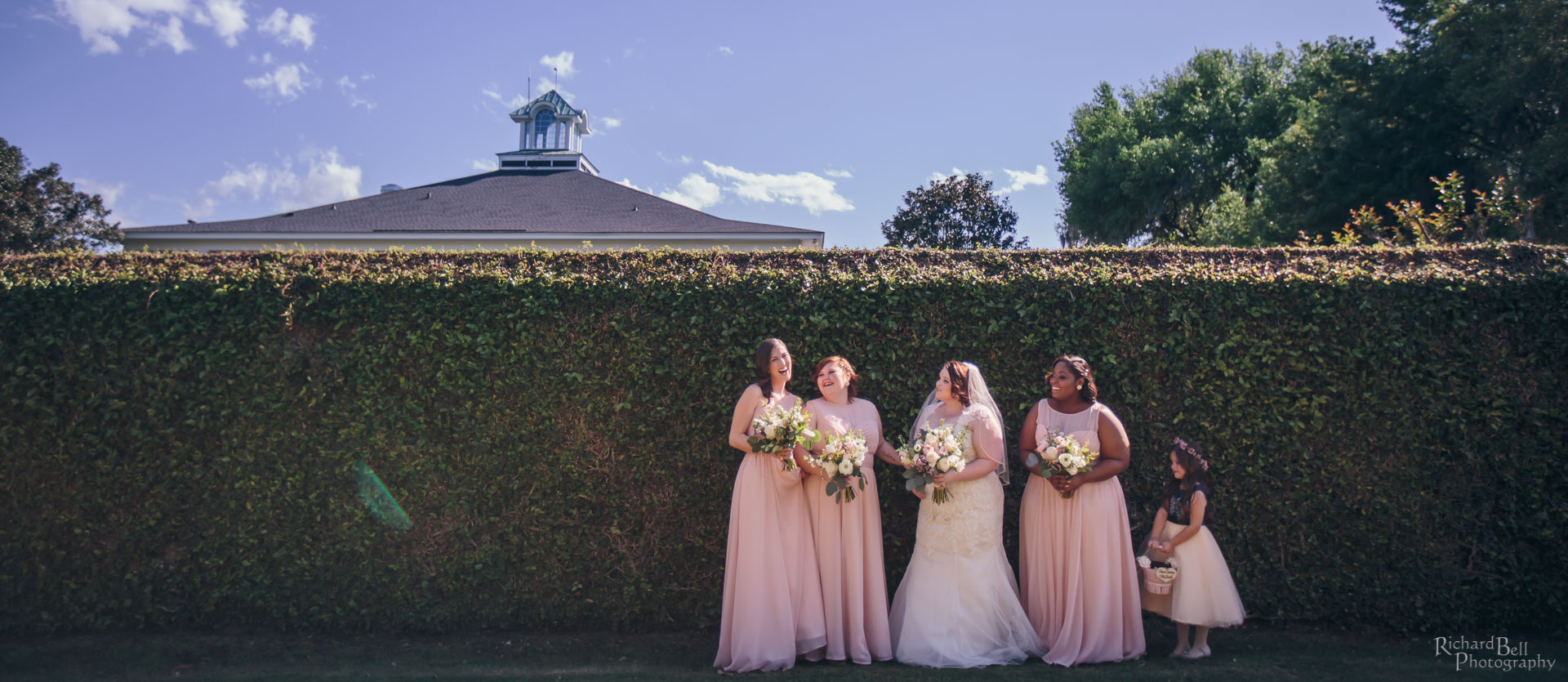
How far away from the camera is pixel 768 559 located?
18.7 feet

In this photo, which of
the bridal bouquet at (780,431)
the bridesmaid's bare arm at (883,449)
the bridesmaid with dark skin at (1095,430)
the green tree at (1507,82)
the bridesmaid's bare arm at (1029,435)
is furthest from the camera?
the green tree at (1507,82)

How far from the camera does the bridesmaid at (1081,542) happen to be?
574 centimetres

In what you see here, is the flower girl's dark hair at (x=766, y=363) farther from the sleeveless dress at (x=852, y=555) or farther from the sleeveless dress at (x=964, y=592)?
the sleeveless dress at (x=964, y=592)

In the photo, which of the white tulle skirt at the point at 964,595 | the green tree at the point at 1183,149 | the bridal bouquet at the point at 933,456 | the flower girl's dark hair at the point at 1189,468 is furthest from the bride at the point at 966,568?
the green tree at the point at 1183,149

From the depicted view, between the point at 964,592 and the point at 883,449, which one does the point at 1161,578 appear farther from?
the point at 883,449

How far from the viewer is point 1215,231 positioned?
29453 millimetres

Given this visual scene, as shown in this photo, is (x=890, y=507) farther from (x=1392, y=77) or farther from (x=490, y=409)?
(x=1392, y=77)

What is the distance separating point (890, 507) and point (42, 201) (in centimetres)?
2899

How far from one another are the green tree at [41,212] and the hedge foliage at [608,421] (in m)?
21.5

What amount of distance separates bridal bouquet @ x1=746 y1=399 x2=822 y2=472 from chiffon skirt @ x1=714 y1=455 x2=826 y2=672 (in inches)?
15.2

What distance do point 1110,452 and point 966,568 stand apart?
132 cm

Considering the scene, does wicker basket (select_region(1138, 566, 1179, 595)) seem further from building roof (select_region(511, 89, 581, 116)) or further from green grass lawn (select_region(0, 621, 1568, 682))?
building roof (select_region(511, 89, 581, 116))

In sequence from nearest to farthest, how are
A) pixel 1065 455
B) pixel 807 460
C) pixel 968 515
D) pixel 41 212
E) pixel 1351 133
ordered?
pixel 1065 455, pixel 807 460, pixel 968 515, pixel 1351 133, pixel 41 212

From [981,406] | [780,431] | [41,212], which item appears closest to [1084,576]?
[981,406]
